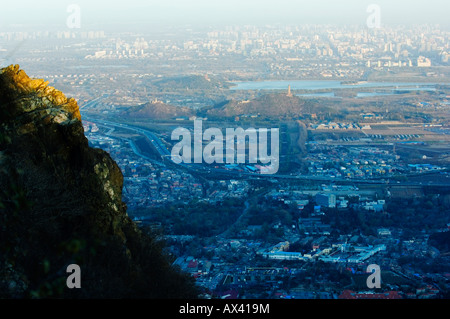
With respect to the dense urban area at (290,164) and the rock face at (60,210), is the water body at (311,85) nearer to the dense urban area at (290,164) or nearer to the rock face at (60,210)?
the dense urban area at (290,164)

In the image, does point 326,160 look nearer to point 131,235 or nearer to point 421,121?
point 421,121

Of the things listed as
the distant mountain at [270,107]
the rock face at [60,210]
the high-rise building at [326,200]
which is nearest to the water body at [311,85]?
the distant mountain at [270,107]

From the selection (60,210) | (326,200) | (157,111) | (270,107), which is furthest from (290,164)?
(60,210)

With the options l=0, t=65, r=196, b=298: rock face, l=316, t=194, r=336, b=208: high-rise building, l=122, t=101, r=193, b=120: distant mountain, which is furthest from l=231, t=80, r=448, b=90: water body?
l=0, t=65, r=196, b=298: rock face

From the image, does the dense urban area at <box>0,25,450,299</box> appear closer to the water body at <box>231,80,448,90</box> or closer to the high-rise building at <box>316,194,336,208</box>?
the high-rise building at <box>316,194,336,208</box>

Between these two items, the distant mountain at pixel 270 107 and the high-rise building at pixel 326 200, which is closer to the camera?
the high-rise building at pixel 326 200

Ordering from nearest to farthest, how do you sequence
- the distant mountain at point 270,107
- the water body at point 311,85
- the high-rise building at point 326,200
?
the high-rise building at point 326,200 → the distant mountain at point 270,107 → the water body at point 311,85
